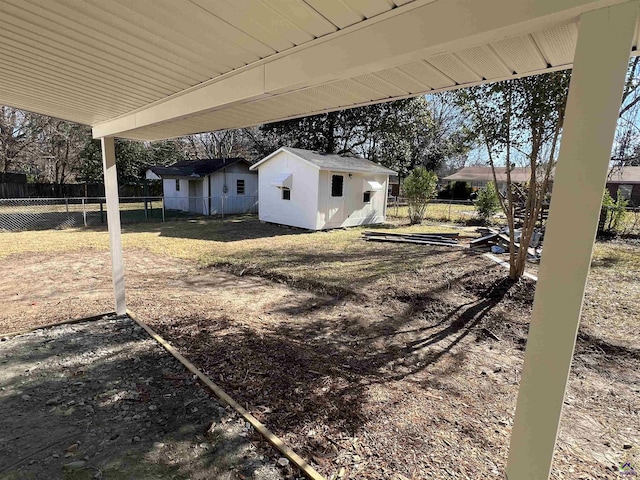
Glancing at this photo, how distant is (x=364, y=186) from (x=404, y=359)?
38.6ft

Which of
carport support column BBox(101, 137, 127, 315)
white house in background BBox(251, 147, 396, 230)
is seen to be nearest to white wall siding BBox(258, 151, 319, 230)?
white house in background BBox(251, 147, 396, 230)

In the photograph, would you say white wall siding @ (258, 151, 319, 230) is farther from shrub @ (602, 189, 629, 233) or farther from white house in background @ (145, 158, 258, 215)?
shrub @ (602, 189, 629, 233)

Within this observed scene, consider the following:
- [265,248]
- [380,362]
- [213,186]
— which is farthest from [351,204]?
[380,362]

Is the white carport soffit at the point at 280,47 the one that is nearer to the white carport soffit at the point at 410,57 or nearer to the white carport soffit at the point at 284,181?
the white carport soffit at the point at 410,57

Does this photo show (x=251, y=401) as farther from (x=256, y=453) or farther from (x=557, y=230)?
(x=557, y=230)

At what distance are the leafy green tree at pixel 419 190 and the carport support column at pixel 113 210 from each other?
43.5 ft

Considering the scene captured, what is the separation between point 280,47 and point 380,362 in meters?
3.07

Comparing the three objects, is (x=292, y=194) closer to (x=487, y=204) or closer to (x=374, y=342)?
(x=487, y=204)

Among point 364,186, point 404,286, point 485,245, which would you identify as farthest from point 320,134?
point 404,286

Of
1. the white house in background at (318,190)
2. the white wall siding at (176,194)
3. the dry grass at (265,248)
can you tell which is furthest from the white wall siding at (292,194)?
the white wall siding at (176,194)

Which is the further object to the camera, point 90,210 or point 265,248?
point 90,210

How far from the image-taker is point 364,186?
14.8 meters

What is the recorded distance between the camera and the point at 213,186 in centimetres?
1798

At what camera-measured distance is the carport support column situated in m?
4.22
